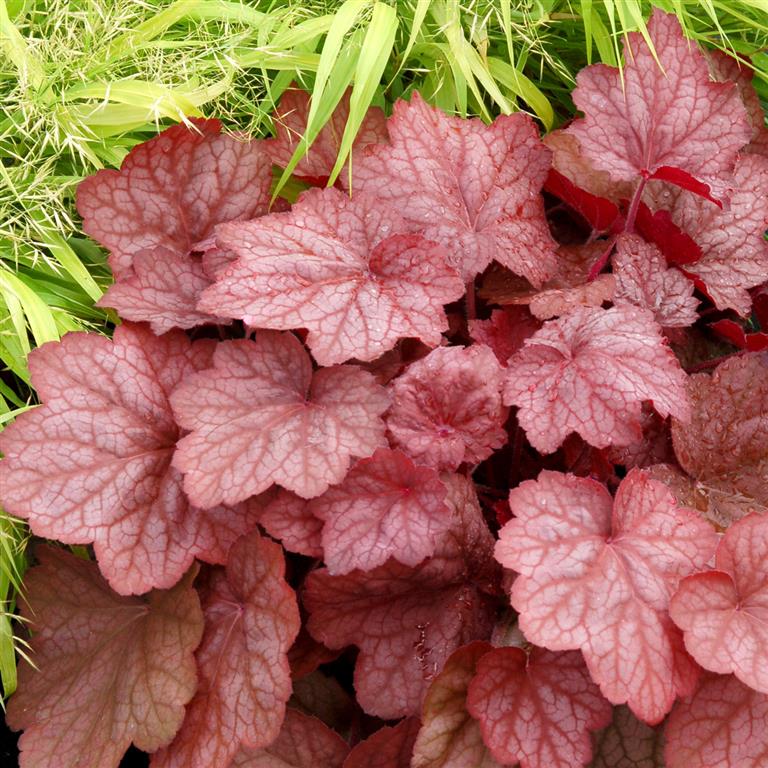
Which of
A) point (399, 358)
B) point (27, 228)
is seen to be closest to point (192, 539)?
point (399, 358)

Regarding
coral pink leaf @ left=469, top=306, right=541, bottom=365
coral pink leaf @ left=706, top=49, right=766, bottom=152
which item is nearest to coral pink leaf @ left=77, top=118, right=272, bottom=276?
coral pink leaf @ left=469, top=306, right=541, bottom=365

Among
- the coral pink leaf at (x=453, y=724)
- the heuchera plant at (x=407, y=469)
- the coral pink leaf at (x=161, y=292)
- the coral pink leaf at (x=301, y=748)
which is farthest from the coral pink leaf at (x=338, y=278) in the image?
the coral pink leaf at (x=301, y=748)

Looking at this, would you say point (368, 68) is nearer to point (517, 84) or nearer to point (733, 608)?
point (517, 84)

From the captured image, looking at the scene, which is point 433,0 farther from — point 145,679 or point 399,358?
point 145,679

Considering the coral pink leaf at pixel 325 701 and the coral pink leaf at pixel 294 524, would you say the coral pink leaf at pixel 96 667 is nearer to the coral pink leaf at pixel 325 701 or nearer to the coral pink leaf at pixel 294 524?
the coral pink leaf at pixel 294 524

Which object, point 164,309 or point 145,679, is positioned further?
point 164,309

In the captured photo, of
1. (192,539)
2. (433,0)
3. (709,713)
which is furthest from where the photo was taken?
(433,0)
